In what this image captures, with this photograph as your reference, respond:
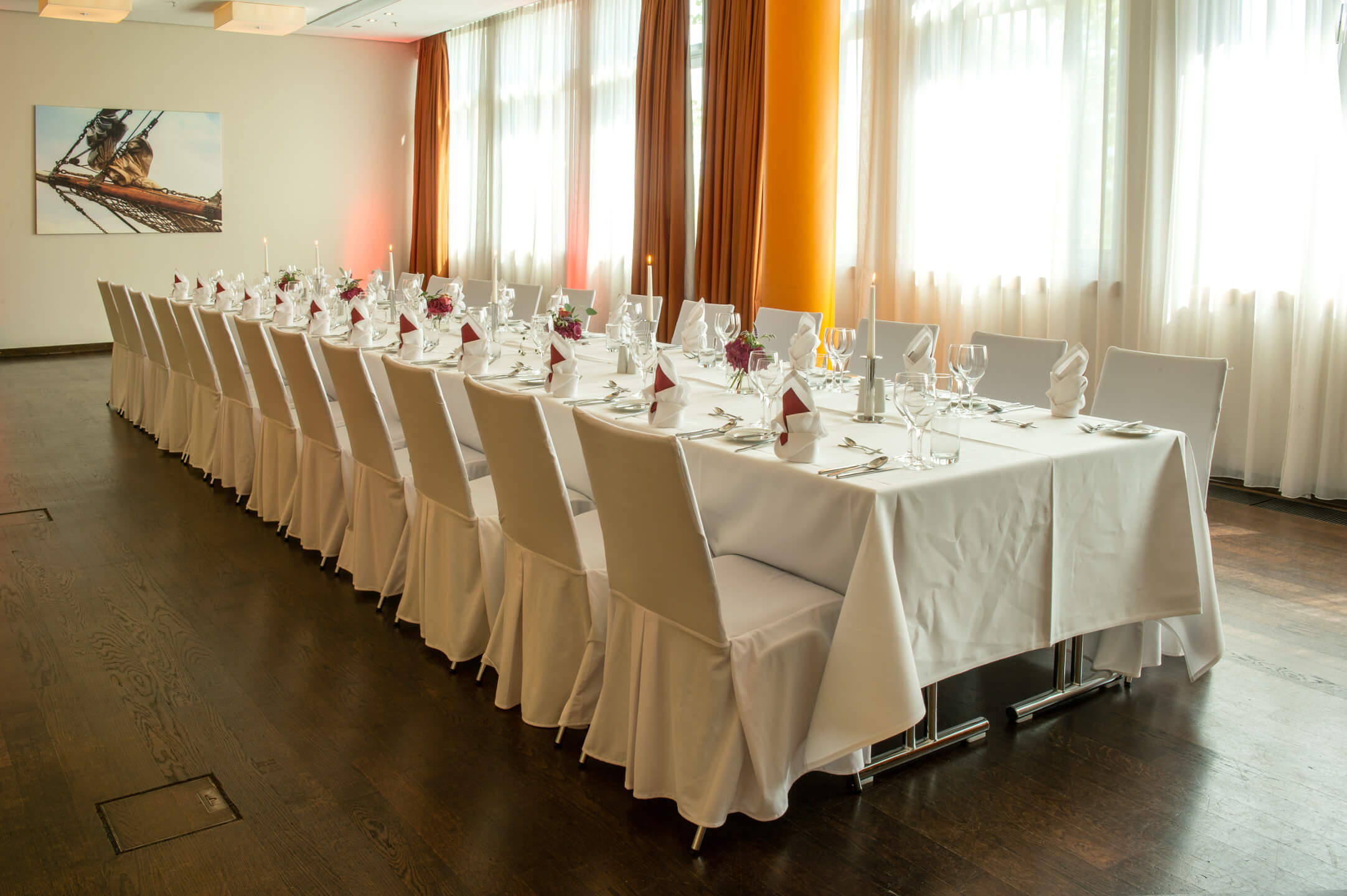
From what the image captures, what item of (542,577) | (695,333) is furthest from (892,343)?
(542,577)

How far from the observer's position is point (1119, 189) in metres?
5.96

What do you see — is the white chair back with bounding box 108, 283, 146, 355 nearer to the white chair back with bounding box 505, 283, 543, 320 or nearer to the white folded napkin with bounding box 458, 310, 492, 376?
the white chair back with bounding box 505, 283, 543, 320

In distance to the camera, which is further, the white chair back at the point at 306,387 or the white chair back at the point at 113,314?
the white chair back at the point at 113,314

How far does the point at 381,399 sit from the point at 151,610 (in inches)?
59.6

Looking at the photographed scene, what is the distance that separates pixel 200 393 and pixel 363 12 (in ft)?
21.8

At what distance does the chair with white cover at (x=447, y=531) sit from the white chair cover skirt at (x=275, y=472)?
1.44m

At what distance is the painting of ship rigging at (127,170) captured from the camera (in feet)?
37.8

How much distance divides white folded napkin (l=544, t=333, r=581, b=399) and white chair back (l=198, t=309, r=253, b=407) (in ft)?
7.27

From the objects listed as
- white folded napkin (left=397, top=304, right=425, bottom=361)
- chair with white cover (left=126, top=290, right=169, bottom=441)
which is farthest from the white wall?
white folded napkin (left=397, top=304, right=425, bottom=361)

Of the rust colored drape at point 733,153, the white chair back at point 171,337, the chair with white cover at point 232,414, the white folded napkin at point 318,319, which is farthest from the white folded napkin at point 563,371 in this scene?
the rust colored drape at point 733,153

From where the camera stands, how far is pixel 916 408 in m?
2.74

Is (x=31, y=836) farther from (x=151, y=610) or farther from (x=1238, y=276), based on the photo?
(x=1238, y=276)

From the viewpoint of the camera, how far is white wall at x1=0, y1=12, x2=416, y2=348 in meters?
11.4

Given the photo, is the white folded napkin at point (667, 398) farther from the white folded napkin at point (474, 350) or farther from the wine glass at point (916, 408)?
the white folded napkin at point (474, 350)
